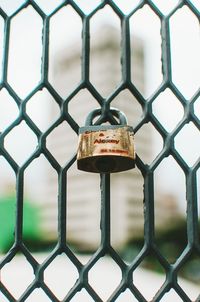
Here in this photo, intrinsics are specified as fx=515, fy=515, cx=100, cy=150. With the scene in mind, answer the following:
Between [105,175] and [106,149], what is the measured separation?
112 millimetres

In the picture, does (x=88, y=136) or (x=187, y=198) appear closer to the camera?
(x=88, y=136)

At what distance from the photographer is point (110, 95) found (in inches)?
43.9

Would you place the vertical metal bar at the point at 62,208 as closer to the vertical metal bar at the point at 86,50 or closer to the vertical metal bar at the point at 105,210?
the vertical metal bar at the point at 105,210

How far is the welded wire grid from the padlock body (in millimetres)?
59

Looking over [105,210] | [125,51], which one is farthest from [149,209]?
[125,51]

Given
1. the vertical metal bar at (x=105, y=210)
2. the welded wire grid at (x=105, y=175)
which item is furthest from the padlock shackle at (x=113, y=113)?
the vertical metal bar at (x=105, y=210)

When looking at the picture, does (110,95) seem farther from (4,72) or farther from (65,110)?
(4,72)

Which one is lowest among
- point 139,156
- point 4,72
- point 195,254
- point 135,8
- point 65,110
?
point 195,254

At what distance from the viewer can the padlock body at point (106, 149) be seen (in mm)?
978

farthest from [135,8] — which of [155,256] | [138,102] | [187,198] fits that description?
[155,256]

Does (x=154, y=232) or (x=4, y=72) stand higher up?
(x=4, y=72)

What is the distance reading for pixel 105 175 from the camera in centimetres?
107

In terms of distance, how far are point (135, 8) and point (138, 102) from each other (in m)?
0.22

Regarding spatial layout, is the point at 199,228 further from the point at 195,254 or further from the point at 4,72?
the point at 4,72
